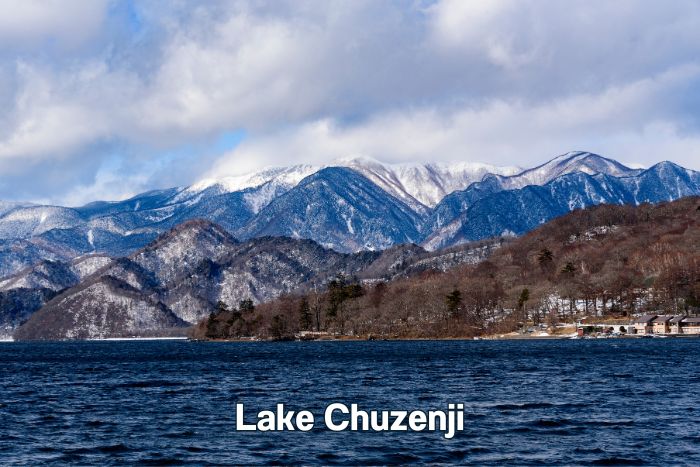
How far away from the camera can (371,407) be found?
96500mm

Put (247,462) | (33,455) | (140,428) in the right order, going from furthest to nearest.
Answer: (140,428), (33,455), (247,462)

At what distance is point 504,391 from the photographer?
111m

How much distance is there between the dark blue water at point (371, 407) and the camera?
6915 centimetres

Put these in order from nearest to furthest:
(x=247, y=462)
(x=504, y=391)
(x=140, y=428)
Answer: (x=247, y=462)
(x=140, y=428)
(x=504, y=391)

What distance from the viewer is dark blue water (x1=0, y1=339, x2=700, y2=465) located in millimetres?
69150

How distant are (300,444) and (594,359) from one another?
112375mm

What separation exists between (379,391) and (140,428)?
36.3 m

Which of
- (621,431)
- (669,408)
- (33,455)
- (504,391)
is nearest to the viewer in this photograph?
(33,455)

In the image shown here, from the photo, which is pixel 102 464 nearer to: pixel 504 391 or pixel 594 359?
pixel 504 391

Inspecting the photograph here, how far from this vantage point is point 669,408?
9144cm

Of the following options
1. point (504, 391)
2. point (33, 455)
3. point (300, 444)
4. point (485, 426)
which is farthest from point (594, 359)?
point (33, 455)

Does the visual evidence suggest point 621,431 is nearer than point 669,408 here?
Yes

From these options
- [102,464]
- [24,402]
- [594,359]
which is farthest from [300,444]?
[594,359]

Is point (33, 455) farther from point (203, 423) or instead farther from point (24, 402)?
point (24, 402)
